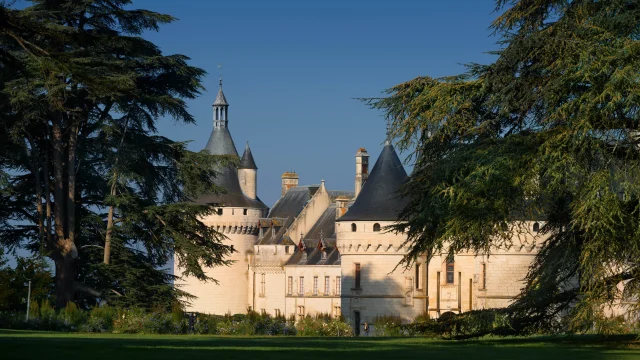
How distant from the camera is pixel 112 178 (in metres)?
26.2

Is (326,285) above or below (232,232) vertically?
below

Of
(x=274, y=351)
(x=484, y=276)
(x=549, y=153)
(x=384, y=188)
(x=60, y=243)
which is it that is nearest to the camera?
(x=274, y=351)

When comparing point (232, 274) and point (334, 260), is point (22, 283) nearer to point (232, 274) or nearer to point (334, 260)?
point (334, 260)

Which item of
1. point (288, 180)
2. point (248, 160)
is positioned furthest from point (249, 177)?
point (288, 180)

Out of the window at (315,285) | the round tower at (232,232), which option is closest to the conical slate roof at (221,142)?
the round tower at (232,232)

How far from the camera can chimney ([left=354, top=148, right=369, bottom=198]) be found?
58.0 metres

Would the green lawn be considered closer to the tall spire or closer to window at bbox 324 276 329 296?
window at bbox 324 276 329 296

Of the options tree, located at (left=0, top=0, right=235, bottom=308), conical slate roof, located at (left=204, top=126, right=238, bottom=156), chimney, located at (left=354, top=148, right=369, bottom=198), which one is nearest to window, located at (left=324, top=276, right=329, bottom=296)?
chimney, located at (left=354, top=148, right=369, bottom=198)

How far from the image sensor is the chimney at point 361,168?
58.0 metres

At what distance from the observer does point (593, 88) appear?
15.2 m

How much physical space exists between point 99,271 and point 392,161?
1958 cm

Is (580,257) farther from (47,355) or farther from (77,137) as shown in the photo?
(77,137)

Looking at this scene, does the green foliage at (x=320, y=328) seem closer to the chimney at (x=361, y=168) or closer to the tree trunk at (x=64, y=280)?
the tree trunk at (x=64, y=280)

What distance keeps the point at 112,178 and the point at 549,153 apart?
13.5m
